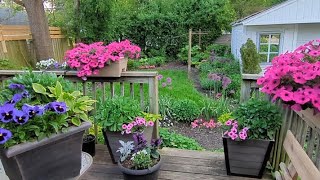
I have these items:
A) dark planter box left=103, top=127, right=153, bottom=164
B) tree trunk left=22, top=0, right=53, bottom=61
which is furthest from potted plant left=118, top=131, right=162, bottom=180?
tree trunk left=22, top=0, right=53, bottom=61

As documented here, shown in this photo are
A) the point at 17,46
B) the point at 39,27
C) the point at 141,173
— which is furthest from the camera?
the point at 17,46

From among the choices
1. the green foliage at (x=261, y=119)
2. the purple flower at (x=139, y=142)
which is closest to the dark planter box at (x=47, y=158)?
the purple flower at (x=139, y=142)

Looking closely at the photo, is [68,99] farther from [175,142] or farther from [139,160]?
[175,142]

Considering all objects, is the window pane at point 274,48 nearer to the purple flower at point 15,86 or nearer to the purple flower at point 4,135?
the purple flower at point 15,86

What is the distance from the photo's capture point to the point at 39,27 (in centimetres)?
598

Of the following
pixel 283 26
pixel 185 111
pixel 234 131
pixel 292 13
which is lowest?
pixel 185 111

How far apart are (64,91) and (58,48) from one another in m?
7.62

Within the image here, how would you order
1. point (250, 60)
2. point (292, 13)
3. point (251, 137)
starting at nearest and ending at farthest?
1. point (251, 137)
2. point (250, 60)
3. point (292, 13)

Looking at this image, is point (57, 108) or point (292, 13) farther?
point (292, 13)

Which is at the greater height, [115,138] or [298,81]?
[298,81]

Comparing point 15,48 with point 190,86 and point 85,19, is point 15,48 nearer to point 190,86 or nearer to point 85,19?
point 85,19

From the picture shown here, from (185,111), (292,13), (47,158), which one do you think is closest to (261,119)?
(47,158)

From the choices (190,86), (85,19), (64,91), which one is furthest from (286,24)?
(64,91)

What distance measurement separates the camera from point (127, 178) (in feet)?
6.60
